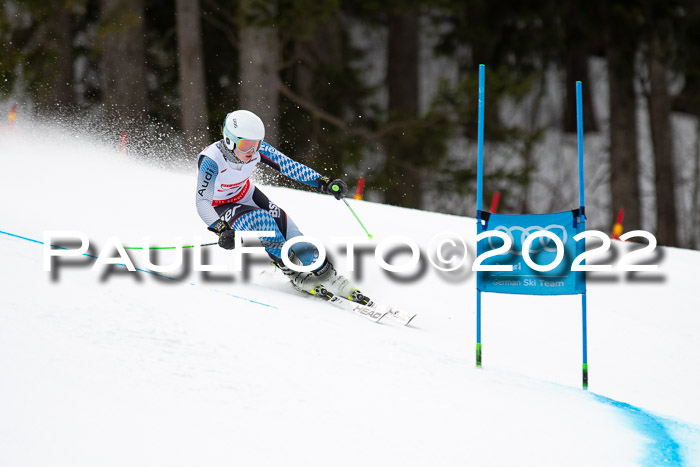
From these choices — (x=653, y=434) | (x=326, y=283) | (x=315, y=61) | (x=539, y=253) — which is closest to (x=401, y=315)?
(x=326, y=283)

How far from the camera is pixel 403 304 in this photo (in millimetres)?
6523

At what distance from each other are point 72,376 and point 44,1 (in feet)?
40.7

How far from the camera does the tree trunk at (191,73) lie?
13.5 meters

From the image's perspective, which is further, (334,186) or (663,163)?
(663,163)

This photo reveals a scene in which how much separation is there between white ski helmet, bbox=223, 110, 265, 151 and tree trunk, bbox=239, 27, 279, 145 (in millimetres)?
7466

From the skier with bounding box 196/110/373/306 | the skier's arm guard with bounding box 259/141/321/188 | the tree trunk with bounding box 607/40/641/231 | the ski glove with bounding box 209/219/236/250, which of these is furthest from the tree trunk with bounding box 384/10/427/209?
the ski glove with bounding box 209/219/236/250

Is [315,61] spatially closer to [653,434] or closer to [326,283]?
[326,283]

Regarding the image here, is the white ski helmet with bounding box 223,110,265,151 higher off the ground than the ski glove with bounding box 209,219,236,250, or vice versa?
the white ski helmet with bounding box 223,110,265,151

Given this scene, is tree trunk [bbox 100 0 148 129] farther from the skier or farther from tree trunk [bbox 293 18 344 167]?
the skier

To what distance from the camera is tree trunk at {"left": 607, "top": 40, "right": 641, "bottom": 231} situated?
15117 millimetres

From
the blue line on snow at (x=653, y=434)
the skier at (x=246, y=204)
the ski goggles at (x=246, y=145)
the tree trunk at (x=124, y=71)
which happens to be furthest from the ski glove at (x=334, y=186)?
the tree trunk at (x=124, y=71)

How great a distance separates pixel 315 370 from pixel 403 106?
1368 centimetres

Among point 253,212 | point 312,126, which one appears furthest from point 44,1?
point 253,212

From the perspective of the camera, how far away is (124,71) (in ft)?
47.4
